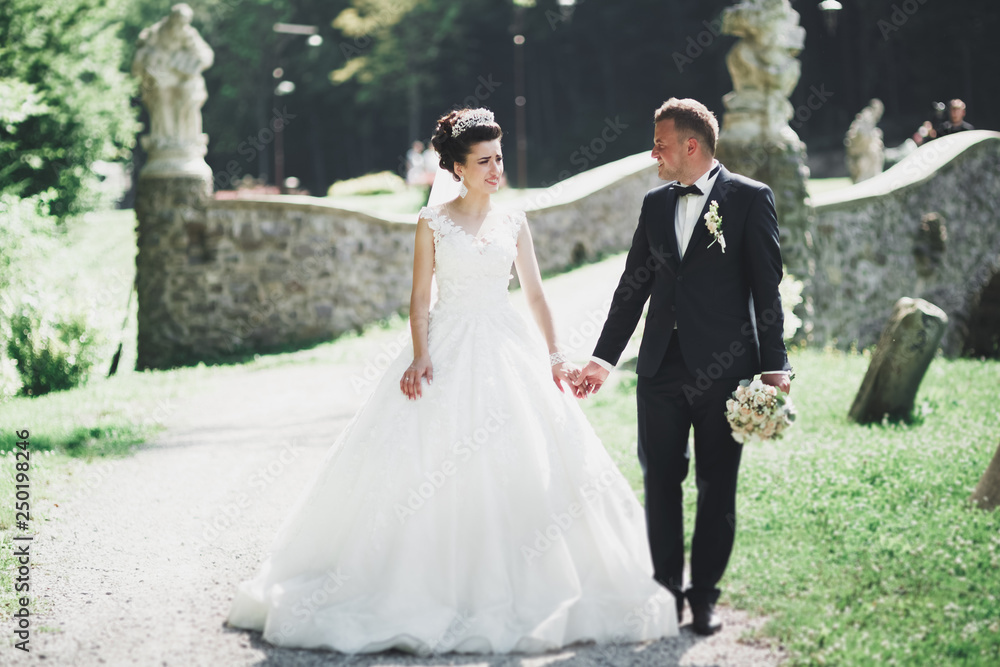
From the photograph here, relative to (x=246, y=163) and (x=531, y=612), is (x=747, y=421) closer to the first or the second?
(x=531, y=612)

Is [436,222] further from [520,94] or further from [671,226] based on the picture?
[520,94]

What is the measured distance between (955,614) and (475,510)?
204 cm

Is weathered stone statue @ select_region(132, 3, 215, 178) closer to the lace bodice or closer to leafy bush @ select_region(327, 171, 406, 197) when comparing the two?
the lace bodice

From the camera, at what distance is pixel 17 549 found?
5.02 meters

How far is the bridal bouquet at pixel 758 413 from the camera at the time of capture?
131 inches

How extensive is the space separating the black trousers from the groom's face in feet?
2.26

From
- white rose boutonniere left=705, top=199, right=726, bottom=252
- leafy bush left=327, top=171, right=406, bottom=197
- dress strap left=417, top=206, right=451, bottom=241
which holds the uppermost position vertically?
leafy bush left=327, top=171, right=406, bottom=197

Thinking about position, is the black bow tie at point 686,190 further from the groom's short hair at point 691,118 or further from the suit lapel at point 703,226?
the groom's short hair at point 691,118

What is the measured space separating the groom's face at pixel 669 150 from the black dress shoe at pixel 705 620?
1800mm

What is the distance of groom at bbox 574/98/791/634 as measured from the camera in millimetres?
3594

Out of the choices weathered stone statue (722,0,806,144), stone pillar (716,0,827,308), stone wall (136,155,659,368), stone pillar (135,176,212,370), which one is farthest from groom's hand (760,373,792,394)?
stone pillar (135,176,212,370)

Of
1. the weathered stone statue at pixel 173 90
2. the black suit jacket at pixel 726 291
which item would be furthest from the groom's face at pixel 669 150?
the weathered stone statue at pixel 173 90

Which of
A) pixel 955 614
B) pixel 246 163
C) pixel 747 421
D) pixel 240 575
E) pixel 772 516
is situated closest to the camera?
pixel 747 421

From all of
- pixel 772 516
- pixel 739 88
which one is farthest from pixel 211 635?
pixel 739 88
